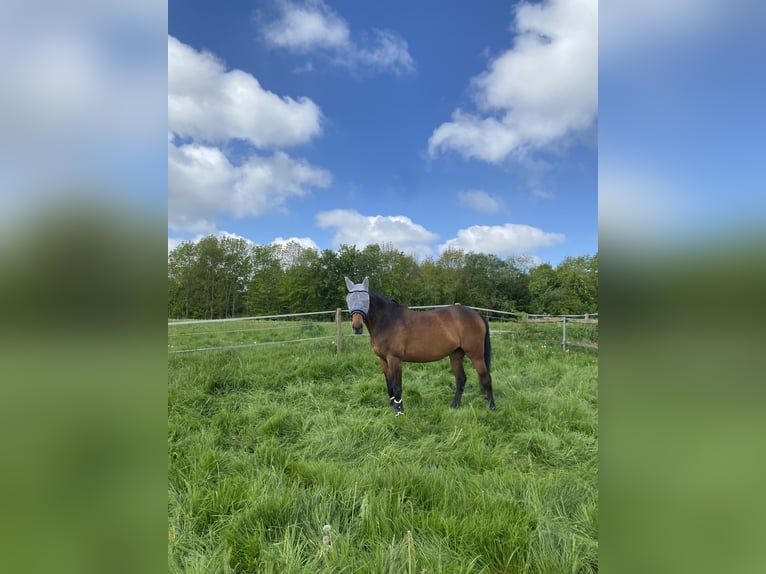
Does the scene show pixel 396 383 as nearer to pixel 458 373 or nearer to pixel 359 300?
pixel 458 373

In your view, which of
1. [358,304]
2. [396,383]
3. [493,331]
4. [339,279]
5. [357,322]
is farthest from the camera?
[493,331]

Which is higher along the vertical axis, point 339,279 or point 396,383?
point 339,279

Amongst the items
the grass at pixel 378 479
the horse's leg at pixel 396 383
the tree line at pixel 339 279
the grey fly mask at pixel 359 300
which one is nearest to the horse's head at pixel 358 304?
the grey fly mask at pixel 359 300

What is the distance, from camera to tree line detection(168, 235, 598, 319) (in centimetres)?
782

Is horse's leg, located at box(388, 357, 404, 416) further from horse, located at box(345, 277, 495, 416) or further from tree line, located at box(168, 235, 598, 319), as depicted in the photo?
tree line, located at box(168, 235, 598, 319)

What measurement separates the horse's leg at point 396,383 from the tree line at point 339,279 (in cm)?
326

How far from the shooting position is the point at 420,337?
15.2 feet

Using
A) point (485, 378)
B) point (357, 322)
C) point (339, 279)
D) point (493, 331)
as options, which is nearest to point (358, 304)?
point (357, 322)

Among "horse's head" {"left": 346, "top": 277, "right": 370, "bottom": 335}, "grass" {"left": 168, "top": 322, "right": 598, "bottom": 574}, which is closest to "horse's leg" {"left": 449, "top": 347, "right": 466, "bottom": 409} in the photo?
"grass" {"left": 168, "top": 322, "right": 598, "bottom": 574}

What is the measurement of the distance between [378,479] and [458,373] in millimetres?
2745

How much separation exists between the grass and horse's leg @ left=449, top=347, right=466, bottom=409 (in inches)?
7.0
